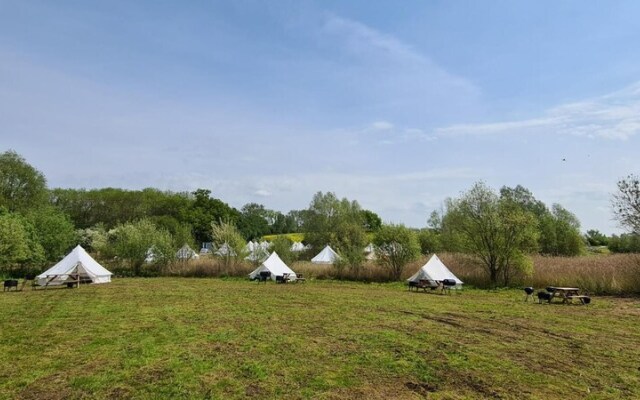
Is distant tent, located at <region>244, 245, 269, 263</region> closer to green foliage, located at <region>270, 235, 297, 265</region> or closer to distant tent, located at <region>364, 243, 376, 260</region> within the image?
green foliage, located at <region>270, 235, 297, 265</region>

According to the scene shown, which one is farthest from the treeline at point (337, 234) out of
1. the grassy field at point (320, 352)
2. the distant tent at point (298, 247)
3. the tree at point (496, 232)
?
the grassy field at point (320, 352)

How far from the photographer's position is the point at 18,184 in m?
44.9

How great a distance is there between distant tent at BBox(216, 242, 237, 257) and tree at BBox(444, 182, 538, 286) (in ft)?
56.5

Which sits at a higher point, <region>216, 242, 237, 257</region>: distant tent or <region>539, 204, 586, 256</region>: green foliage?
<region>539, 204, 586, 256</region>: green foliage

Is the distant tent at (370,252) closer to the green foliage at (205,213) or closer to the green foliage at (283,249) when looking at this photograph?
the green foliage at (283,249)

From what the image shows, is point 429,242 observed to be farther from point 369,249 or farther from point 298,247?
point 298,247

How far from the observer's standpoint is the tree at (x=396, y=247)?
27.6 meters

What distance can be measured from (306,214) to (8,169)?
3698cm

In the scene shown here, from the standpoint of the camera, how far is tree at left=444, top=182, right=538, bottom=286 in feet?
77.8

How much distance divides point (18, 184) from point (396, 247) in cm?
4022

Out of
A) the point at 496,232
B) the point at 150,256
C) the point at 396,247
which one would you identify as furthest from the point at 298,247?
the point at 496,232

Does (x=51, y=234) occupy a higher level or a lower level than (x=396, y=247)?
higher

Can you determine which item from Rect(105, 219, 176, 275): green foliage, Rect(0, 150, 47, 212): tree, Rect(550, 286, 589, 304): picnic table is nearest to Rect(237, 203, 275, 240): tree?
Rect(0, 150, 47, 212): tree

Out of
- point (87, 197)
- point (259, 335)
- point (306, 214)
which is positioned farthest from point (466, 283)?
point (87, 197)
